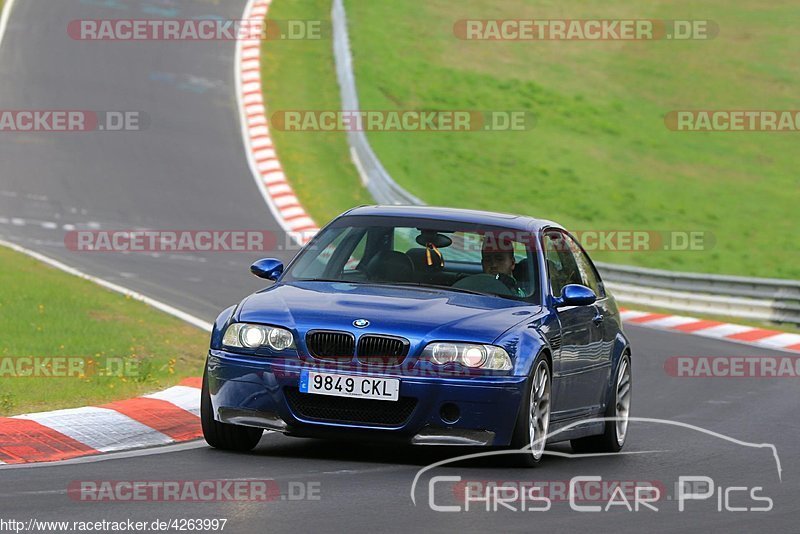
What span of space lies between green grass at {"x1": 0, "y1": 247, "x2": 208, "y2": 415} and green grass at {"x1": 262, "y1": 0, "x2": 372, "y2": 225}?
32.5 feet

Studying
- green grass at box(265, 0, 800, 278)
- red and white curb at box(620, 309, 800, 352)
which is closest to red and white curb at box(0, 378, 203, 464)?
red and white curb at box(620, 309, 800, 352)

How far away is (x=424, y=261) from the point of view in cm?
992

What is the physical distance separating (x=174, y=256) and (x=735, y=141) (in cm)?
2104

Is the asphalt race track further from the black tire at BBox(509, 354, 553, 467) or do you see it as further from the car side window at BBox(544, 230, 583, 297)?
the car side window at BBox(544, 230, 583, 297)

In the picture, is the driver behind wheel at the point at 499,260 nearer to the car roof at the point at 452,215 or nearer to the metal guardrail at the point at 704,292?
the car roof at the point at 452,215

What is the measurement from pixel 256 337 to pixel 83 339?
5.24 metres

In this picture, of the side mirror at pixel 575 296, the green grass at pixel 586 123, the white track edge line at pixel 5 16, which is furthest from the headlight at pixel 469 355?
the white track edge line at pixel 5 16

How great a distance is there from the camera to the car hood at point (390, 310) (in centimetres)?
875

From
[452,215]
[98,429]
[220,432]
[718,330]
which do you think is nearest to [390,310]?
[220,432]

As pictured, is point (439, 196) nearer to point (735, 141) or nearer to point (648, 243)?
point (648, 243)

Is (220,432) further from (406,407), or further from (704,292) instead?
(704,292)

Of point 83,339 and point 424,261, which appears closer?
point 424,261

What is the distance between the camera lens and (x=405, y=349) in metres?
8.66

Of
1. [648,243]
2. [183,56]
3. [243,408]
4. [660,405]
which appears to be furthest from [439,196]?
[243,408]
